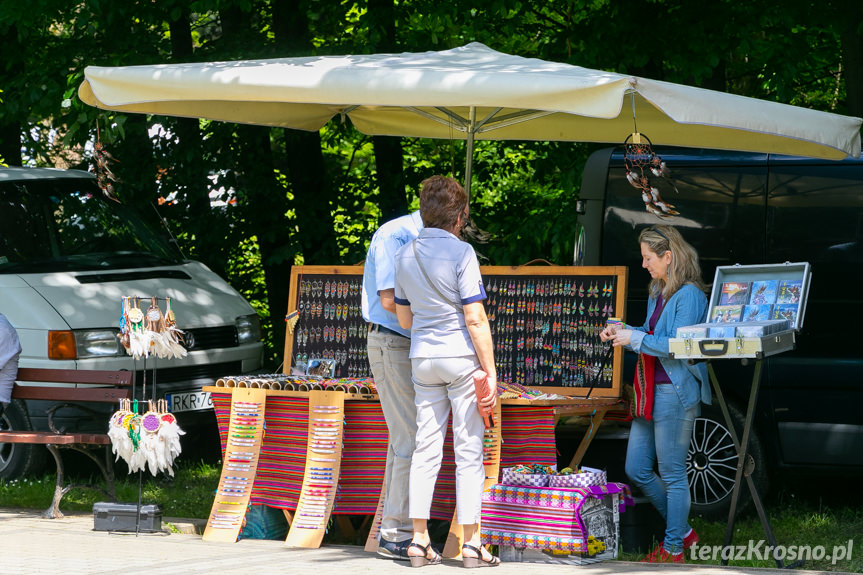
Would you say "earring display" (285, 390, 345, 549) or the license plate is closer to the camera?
"earring display" (285, 390, 345, 549)

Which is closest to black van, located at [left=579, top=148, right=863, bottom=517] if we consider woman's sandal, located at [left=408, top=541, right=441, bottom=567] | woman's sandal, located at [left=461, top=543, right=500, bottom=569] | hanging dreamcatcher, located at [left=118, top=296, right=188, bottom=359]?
woman's sandal, located at [left=461, top=543, right=500, bottom=569]

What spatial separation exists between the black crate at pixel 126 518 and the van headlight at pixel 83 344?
5.51ft

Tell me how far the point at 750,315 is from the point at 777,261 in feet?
4.16

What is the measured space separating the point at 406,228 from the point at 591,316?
1404 mm

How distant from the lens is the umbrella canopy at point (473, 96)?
5.67m

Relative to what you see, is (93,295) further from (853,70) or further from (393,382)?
(853,70)

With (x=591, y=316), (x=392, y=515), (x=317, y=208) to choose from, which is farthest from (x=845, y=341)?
(x=317, y=208)

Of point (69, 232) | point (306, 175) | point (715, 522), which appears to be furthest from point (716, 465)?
point (306, 175)

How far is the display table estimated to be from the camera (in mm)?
6285

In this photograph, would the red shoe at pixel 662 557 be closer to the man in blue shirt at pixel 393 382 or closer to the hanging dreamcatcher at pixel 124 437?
the man in blue shirt at pixel 393 382

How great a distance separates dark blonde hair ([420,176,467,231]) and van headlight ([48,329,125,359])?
11.4 ft

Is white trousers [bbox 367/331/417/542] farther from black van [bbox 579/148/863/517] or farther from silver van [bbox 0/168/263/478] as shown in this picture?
silver van [bbox 0/168/263/478]

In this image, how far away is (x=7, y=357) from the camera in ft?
25.0

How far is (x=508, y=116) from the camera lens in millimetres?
7426
